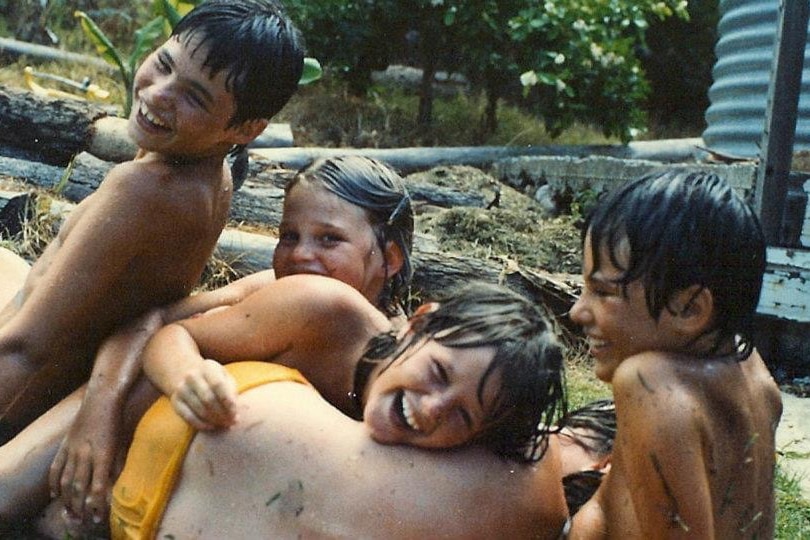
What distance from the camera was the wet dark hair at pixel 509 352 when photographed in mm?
2271

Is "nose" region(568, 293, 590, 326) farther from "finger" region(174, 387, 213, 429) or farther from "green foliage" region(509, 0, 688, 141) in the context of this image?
"green foliage" region(509, 0, 688, 141)

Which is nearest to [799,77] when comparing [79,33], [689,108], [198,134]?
[198,134]

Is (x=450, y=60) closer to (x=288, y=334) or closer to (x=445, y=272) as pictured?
(x=445, y=272)

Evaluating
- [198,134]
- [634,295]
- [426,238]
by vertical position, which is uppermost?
[198,134]

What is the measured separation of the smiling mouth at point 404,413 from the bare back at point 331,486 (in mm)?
54

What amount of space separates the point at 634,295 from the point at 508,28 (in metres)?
8.32

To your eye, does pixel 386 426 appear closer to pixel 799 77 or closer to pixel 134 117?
pixel 134 117

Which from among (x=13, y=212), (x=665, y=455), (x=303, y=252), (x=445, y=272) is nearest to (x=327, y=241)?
(x=303, y=252)

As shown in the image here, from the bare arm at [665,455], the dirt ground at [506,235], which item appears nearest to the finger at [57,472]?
the bare arm at [665,455]

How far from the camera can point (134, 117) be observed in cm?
286

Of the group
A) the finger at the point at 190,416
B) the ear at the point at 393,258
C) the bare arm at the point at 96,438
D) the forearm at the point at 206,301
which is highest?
the ear at the point at 393,258

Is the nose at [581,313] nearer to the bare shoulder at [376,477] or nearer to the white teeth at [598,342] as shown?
the white teeth at [598,342]

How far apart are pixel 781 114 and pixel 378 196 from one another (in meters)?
3.22

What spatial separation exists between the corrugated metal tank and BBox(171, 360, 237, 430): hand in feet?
19.7
